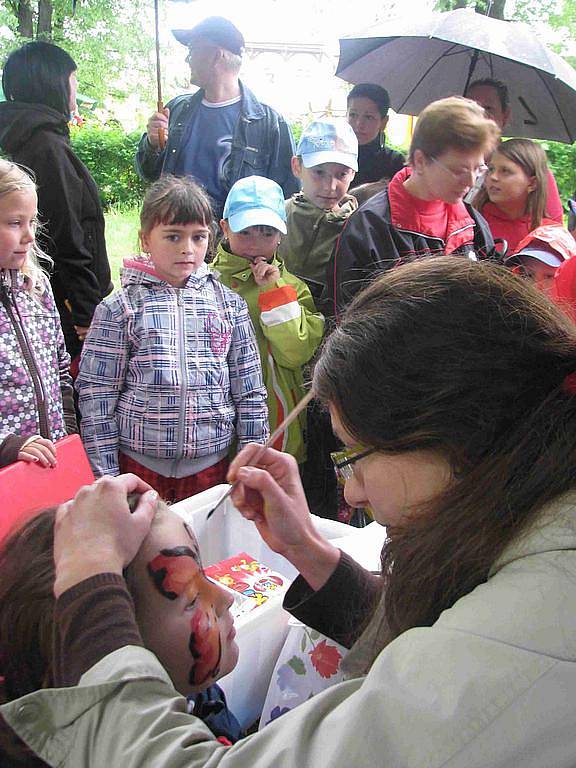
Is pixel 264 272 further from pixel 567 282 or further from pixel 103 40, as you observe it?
pixel 103 40

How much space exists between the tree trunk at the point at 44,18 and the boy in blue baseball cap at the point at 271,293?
23.2 feet

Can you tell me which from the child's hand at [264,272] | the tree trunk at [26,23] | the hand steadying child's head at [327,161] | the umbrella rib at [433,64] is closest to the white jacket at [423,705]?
the child's hand at [264,272]

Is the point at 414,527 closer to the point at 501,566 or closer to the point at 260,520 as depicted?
the point at 501,566

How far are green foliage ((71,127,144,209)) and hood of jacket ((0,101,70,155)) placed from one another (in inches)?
247

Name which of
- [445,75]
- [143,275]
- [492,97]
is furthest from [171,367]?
[445,75]

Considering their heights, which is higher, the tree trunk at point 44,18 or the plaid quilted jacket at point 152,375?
the tree trunk at point 44,18

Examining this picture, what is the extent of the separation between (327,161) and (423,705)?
2.46 meters

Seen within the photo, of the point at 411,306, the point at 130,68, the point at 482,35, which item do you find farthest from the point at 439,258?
the point at 130,68

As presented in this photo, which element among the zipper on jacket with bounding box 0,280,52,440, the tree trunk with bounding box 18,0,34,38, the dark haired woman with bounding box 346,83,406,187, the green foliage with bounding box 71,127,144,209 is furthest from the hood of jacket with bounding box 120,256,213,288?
the tree trunk with bounding box 18,0,34,38

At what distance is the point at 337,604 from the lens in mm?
1411

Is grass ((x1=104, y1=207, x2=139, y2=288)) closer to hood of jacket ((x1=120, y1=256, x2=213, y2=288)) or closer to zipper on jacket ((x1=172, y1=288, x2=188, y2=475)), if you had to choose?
hood of jacket ((x1=120, y1=256, x2=213, y2=288))

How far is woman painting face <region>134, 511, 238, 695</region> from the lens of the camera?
3.91 ft

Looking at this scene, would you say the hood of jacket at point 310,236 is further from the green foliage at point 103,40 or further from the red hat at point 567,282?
the green foliage at point 103,40

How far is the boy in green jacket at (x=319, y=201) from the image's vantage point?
2.88 m
